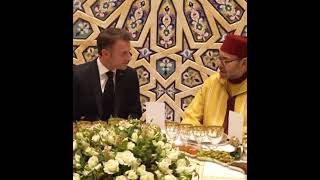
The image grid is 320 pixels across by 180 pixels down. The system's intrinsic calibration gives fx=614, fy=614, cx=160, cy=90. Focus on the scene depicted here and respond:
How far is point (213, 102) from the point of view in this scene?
1968 mm

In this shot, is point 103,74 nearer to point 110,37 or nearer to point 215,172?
point 110,37

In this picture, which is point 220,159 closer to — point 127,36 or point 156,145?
point 156,145

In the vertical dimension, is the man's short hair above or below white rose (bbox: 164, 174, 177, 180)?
above

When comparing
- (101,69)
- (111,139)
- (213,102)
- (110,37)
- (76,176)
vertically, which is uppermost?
(110,37)

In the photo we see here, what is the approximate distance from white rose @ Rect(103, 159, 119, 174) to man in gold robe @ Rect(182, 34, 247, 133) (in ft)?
0.89

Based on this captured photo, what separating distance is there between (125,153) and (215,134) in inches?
11.8

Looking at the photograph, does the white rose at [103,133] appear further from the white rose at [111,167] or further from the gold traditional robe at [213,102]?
the gold traditional robe at [213,102]

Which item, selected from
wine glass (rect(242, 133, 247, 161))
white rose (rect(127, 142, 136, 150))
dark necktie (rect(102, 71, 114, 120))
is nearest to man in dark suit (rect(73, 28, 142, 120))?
dark necktie (rect(102, 71, 114, 120))

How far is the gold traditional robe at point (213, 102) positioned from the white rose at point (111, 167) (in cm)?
27

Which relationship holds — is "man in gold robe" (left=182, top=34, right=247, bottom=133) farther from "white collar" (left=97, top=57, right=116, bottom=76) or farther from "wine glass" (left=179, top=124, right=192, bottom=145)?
"white collar" (left=97, top=57, right=116, bottom=76)

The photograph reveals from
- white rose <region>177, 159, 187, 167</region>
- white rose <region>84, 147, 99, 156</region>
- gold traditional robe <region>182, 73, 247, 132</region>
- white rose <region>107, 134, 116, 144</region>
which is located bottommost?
white rose <region>177, 159, 187, 167</region>

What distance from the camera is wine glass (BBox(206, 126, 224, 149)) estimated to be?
6.33 feet

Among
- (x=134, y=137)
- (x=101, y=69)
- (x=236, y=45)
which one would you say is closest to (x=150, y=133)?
(x=134, y=137)

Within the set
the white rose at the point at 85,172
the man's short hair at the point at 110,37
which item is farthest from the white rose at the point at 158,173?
the man's short hair at the point at 110,37
